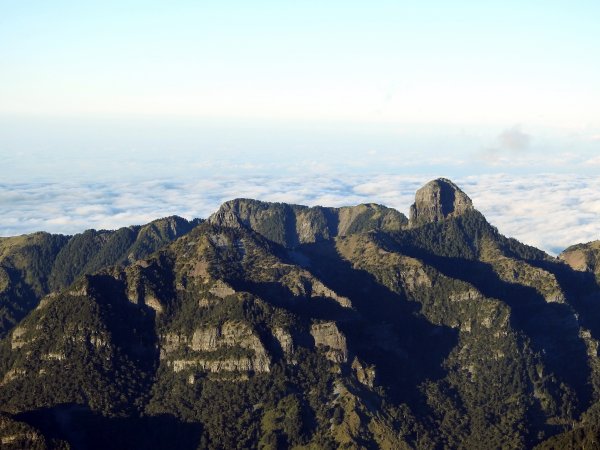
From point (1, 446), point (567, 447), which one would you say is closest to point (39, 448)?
point (1, 446)

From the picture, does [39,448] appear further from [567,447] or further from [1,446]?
[567,447]
